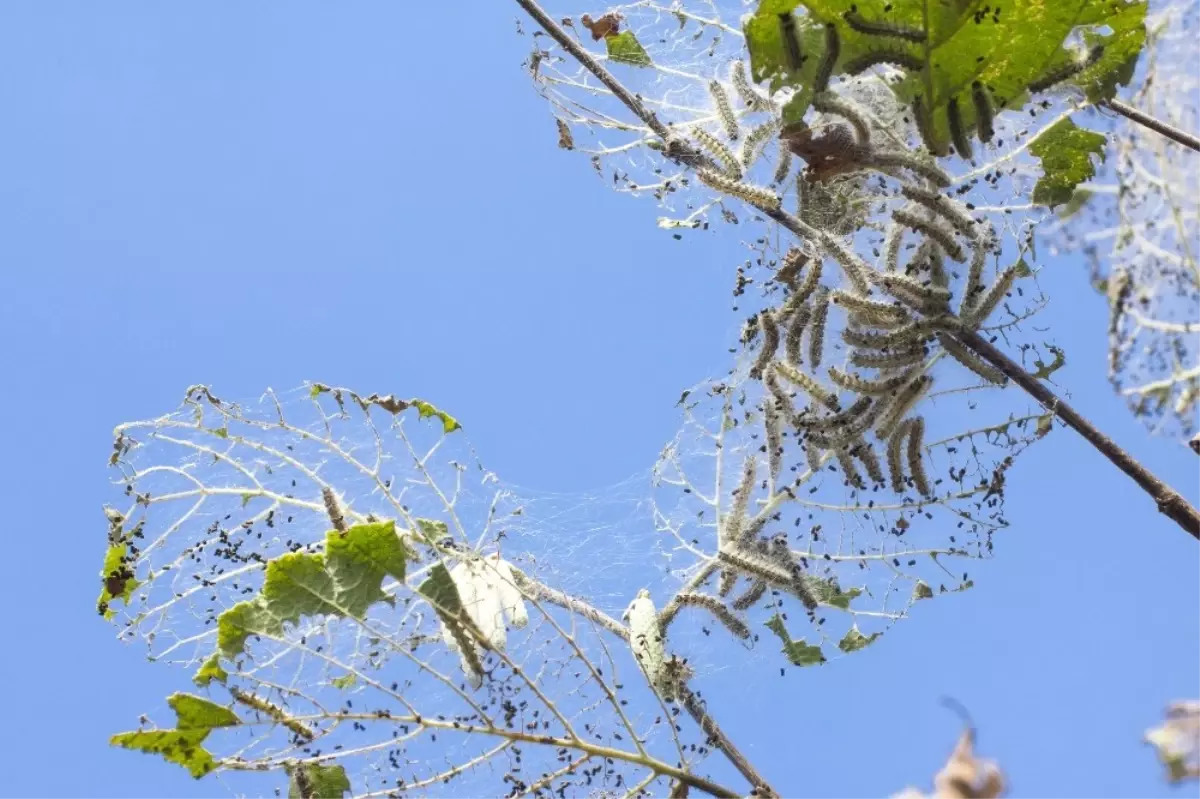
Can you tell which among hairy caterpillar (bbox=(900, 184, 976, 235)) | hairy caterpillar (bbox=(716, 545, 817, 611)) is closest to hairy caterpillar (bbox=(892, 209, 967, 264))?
hairy caterpillar (bbox=(900, 184, 976, 235))

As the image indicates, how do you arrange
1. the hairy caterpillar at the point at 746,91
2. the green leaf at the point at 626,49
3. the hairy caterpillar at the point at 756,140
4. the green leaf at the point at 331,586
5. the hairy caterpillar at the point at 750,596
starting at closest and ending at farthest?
1. the green leaf at the point at 331,586
2. the hairy caterpillar at the point at 750,596
3. the hairy caterpillar at the point at 756,140
4. the hairy caterpillar at the point at 746,91
5. the green leaf at the point at 626,49

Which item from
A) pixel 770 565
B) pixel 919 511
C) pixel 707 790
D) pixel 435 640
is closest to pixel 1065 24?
pixel 919 511

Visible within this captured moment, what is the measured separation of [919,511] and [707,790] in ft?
5.03

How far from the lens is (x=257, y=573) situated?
197 inches

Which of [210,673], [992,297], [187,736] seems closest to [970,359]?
[992,297]

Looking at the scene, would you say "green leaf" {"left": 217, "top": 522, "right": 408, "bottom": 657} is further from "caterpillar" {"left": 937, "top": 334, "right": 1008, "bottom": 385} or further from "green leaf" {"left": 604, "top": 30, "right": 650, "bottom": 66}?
"green leaf" {"left": 604, "top": 30, "right": 650, "bottom": 66}

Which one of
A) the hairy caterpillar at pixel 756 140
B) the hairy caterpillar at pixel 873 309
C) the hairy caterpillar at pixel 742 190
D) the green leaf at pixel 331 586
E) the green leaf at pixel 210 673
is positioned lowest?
the green leaf at pixel 210 673

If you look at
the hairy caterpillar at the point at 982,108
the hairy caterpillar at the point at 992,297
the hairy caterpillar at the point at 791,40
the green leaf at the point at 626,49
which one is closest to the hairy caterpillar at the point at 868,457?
the hairy caterpillar at the point at 992,297

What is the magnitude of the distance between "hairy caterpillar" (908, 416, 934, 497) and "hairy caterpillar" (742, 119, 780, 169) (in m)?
1.37

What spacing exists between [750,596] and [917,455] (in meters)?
0.96

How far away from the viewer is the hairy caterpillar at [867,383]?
449 centimetres

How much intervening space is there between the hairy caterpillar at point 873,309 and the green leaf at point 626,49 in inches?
76.2

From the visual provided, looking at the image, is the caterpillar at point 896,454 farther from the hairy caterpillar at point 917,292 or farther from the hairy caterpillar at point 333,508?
the hairy caterpillar at point 333,508

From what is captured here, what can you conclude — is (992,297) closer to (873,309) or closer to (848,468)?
(873,309)
